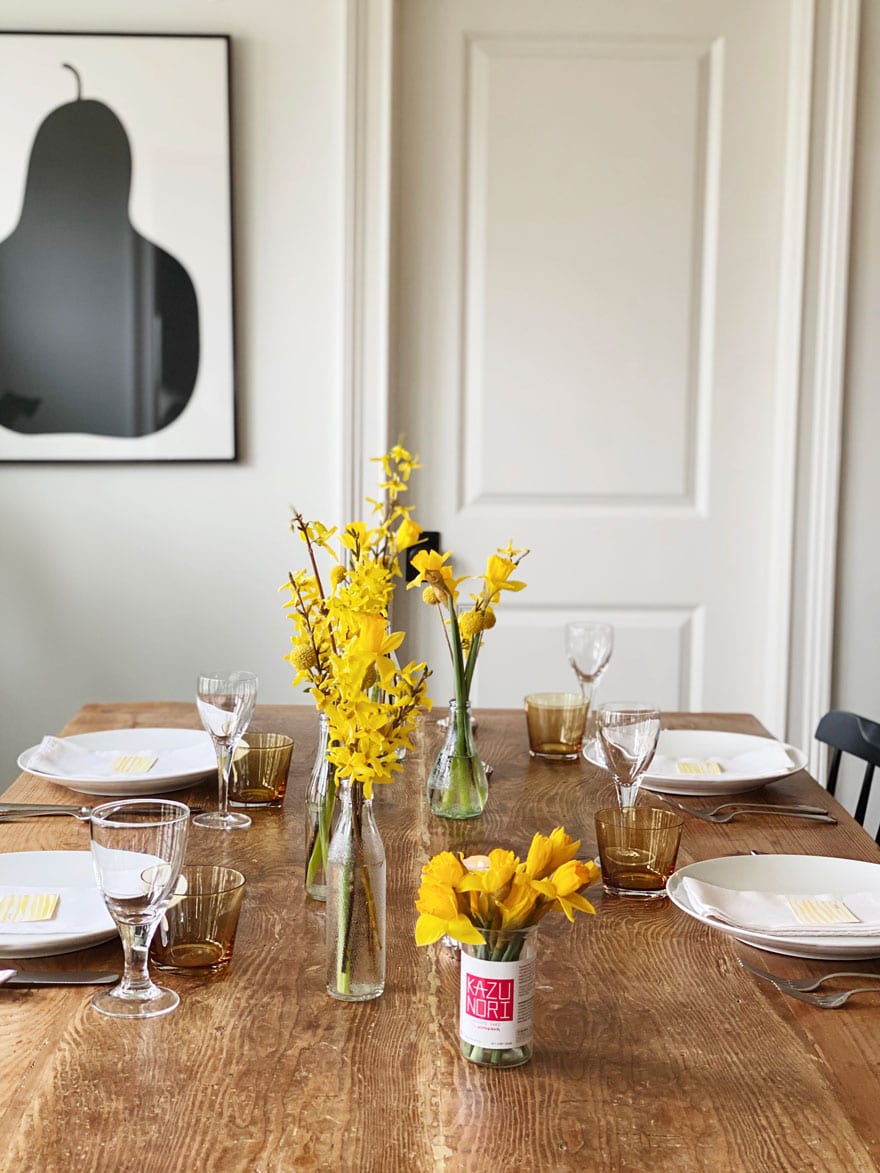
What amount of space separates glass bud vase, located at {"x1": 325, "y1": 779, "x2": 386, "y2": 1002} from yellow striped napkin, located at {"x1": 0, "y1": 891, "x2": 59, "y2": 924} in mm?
297

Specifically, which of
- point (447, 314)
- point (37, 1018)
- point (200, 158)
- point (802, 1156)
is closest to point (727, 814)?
point (802, 1156)

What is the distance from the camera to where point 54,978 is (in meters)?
1.03

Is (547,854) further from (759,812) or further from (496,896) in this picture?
(759,812)

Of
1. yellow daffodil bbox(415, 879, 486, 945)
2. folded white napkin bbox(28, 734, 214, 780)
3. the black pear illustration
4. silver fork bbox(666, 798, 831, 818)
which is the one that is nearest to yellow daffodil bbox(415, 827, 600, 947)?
yellow daffodil bbox(415, 879, 486, 945)

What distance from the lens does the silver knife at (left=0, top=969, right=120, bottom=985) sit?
103 cm

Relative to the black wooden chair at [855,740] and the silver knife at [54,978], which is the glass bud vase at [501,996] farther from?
the black wooden chair at [855,740]

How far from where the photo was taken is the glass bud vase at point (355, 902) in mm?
1001

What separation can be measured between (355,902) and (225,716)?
51 cm

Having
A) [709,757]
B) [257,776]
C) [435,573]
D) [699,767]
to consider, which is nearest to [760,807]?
[699,767]

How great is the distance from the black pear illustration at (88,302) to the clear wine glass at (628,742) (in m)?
1.89

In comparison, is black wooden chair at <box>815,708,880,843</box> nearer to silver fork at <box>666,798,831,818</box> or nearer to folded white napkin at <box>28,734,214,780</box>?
silver fork at <box>666,798,831,818</box>

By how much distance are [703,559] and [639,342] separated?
56 centimetres

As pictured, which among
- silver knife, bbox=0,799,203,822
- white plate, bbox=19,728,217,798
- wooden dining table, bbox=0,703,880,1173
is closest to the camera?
wooden dining table, bbox=0,703,880,1173

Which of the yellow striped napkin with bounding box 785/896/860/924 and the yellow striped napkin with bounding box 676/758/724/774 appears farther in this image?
the yellow striped napkin with bounding box 676/758/724/774
